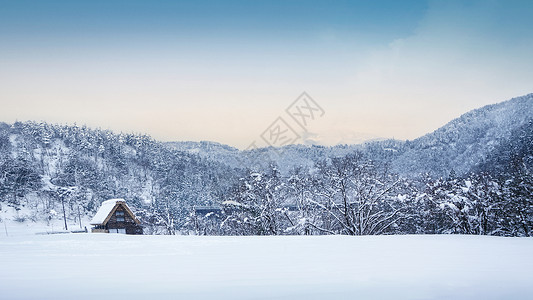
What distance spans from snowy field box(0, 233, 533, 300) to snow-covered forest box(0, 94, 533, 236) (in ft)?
24.0

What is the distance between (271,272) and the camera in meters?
2.96

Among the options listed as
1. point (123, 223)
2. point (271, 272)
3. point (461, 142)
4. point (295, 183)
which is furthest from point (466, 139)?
point (271, 272)

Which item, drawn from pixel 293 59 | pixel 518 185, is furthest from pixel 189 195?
pixel 518 185

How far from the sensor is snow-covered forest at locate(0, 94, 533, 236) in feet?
40.2

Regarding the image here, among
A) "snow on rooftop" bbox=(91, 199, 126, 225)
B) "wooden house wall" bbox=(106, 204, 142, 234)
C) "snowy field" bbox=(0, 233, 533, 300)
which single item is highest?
"snowy field" bbox=(0, 233, 533, 300)

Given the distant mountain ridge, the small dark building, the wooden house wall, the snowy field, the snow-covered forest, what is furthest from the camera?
the distant mountain ridge

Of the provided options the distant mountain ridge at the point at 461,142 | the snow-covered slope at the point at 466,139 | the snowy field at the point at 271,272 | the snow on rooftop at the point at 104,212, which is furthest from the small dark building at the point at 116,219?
the snow-covered slope at the point at 466,139

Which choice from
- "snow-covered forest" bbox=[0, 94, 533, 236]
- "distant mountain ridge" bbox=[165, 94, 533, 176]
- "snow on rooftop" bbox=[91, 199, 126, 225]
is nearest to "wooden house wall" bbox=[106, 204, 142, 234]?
"snow on rooftop" bbox=[91, 199, 126, 225]

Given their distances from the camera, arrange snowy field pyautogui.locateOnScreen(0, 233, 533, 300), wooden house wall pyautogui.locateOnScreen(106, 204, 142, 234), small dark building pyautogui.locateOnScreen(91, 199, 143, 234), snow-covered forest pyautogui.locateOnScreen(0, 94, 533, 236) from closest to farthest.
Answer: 1. snowy field pyautogui.locateOnScreen(0, 233, 533, 300)
2. snow-covered forest pyautogui.locateOnScreen(0, 94, 533, 236)
3. small dark building pyautogui.locateOnScreen(91, 199, 143, 234)
4. wooden house wall pyautogui.locateOnScreen(106, 204, 142, 234)

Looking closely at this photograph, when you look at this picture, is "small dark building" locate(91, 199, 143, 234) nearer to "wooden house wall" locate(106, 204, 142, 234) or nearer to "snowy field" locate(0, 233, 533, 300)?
"wooden house wall" locate(106, 204, 142, 234)

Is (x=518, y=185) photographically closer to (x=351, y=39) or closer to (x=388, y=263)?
(x=351, y=39)

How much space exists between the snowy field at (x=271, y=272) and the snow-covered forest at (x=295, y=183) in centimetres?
731

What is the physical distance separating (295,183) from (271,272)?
1187 centimetres

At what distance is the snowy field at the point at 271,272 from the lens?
2.43 m
